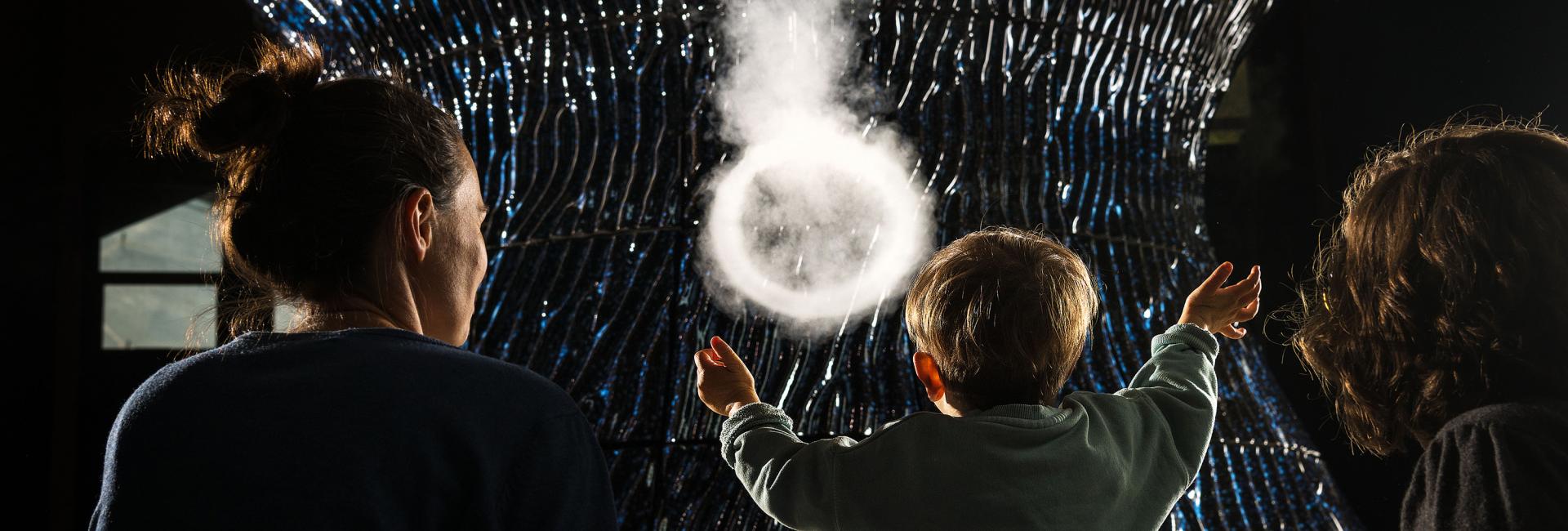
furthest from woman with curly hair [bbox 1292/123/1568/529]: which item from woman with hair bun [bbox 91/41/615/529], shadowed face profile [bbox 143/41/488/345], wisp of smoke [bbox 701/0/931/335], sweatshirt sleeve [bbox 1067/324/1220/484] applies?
shadowed face profile [bbox 143/41/488/345]

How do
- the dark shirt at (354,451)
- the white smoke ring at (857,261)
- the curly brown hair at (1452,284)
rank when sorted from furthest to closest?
the white smoke ring at (857,261), the curly brown hair at (1452,284), the dark shirt at (354,451)

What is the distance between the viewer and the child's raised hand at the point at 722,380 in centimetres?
90

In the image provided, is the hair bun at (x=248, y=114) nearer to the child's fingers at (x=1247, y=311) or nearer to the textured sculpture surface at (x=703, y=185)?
the textured sculpture surface at (x=703, y=185)

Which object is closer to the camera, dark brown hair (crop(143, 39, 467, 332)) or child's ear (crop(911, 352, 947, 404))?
dark brown hair (crop(143, 39, 467, 332))

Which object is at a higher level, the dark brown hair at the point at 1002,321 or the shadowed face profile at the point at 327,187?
the shadowed face profile at the point at 327,187

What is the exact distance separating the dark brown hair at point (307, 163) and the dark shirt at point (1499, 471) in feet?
1.97

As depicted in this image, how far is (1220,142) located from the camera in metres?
1.37

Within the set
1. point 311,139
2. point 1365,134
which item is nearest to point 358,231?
point 311,139

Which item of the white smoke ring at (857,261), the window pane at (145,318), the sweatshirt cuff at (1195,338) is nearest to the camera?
the sweatshirt cuff at (1195,338)

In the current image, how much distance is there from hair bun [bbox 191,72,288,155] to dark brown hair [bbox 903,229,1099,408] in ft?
1.53

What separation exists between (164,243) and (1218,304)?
4.65 ft

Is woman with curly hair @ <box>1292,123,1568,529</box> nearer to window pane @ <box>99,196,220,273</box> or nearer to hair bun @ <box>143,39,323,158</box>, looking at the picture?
hair bun @ <box>143,39,323,158</box>

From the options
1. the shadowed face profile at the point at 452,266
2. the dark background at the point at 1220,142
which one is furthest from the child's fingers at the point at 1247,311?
the shadowed face profile at the point at 452,266

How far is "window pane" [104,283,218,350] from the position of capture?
57.8 inches
